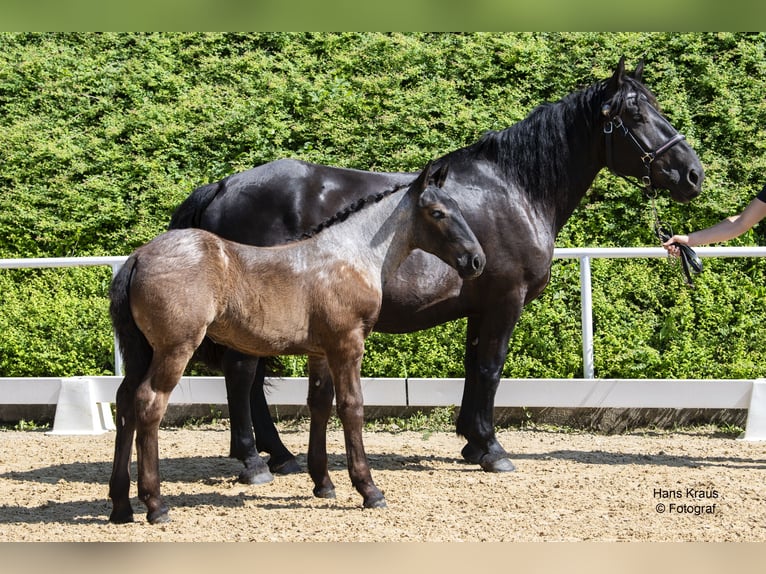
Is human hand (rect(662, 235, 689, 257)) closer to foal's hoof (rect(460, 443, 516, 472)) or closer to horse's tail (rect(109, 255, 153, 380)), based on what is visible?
foal's hoof (rect(460, 443, 516, 472))

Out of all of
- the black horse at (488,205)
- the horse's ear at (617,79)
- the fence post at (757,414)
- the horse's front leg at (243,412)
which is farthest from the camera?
the fence post at (757,414)

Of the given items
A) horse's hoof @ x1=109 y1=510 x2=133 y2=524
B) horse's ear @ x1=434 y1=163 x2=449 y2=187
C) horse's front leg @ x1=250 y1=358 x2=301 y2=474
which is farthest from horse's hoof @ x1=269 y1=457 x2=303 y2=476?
horse's ear @ x1=434 y1=163 x2=449 y2=187

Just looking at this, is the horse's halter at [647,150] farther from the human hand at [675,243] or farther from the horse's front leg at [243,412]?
the horse's front leg at [243,412]

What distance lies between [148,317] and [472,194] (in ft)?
8.39

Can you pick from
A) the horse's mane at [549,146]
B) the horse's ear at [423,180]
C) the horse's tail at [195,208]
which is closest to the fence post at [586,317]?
Answer: the horse's mane at [549,146]

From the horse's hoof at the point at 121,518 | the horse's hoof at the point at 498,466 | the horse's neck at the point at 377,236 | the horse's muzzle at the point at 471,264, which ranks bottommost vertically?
the horse's hoof at the point at 121,518

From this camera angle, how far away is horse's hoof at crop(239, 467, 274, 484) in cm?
588

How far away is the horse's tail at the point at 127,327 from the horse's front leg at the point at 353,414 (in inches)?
39.0

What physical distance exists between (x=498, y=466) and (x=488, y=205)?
1740 millimetres

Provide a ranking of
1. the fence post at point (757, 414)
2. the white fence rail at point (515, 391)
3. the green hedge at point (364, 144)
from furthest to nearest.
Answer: the green hedge at point (364, 144) → the white fence rail at point (515, 391) → the fence post at point (757, 414)

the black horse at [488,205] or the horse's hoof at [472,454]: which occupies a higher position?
the black horse at [488,205]

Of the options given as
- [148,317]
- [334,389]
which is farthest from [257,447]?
[148,317]

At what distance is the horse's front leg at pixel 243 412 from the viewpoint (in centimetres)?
583

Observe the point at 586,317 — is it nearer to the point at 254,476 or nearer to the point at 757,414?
the point at 757,414
